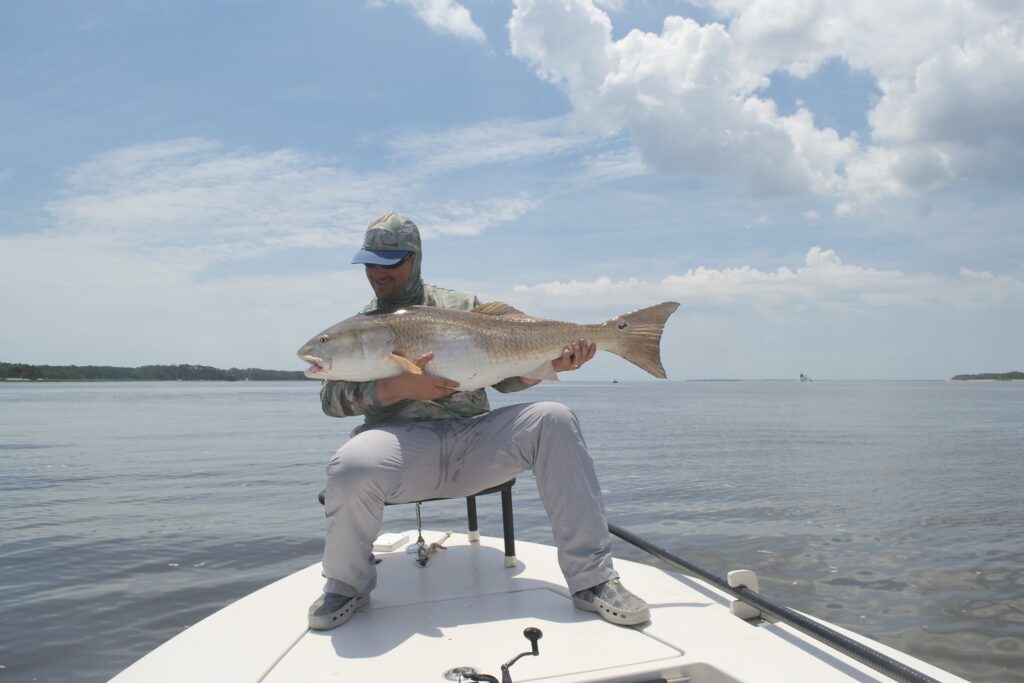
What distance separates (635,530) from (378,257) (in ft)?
23.2

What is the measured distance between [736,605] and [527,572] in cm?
134

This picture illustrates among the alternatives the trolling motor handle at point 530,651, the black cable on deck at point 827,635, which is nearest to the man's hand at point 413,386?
the trolling motor handle at point 530,651

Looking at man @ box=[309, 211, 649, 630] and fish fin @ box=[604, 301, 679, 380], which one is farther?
fish fin @ box=[604, 301, 679, 380]

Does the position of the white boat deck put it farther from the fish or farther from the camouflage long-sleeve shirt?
the fish

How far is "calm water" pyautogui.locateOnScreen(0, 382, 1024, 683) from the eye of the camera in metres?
6.12

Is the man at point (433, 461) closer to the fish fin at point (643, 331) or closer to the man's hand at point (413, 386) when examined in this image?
the man's hand at point (413, 386)

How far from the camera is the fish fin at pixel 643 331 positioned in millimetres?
4172

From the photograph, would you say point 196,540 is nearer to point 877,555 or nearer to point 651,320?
point 651,320

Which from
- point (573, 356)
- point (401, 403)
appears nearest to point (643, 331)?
point (573, 356)

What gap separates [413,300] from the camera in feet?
15.3

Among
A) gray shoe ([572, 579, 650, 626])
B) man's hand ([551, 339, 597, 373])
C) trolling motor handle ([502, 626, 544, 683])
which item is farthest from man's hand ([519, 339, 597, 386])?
trolling motor handle ([502, 626, 544, 683])

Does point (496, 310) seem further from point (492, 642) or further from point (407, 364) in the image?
point (492, 642)

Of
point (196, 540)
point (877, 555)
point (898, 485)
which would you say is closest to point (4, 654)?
point (196, 540)

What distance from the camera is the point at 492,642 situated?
3150 mm
